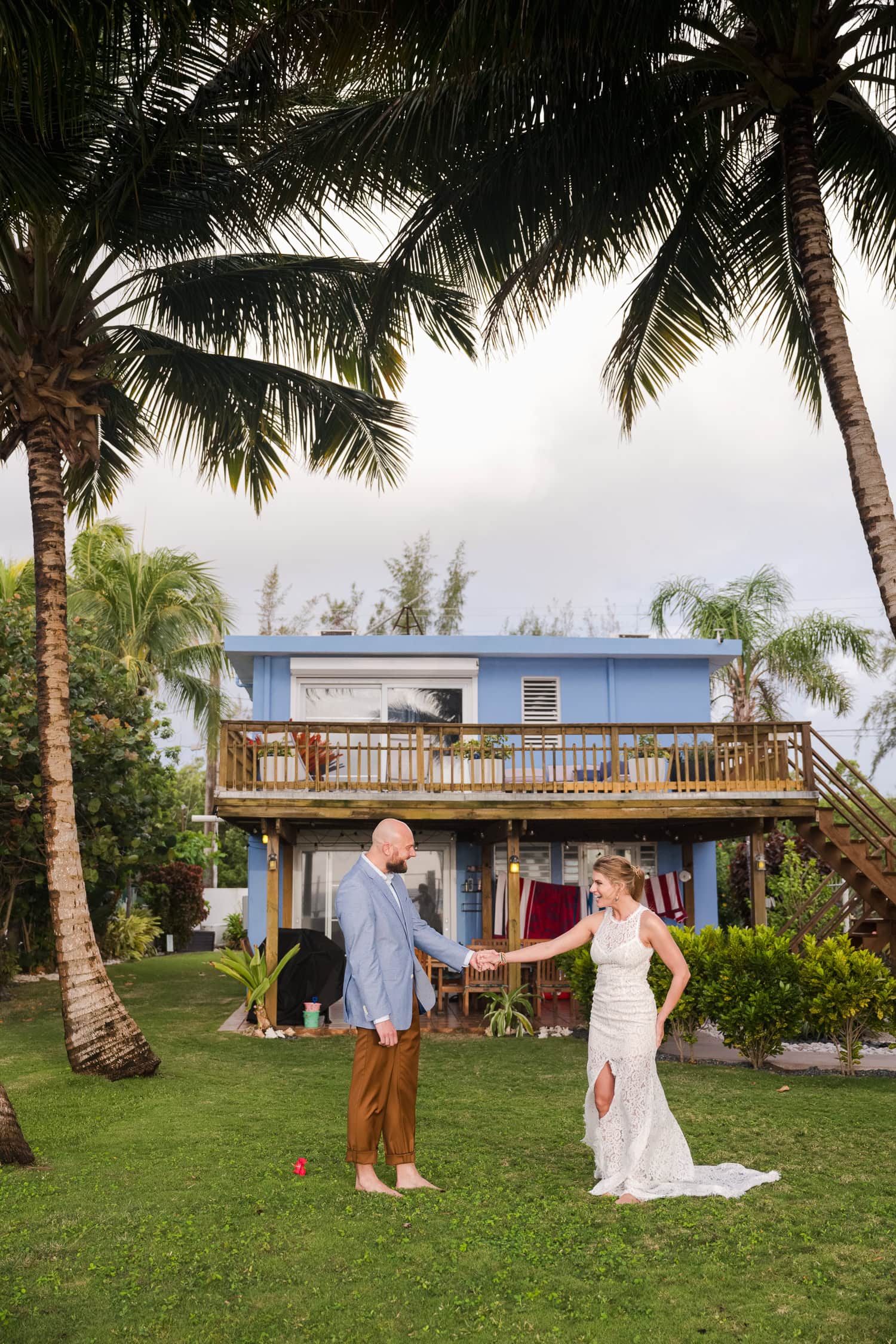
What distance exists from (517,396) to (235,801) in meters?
51.7

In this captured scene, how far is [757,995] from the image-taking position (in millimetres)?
11070

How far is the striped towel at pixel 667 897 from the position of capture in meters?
17.2

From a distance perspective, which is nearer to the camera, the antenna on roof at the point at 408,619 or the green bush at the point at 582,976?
the green bush at the point at 582,976

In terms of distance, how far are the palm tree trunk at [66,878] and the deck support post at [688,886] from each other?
10.4 meters

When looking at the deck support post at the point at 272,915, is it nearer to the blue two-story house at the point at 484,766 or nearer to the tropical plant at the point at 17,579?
the blue two-story house at the point at 484,766

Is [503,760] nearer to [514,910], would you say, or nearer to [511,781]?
[511,781]

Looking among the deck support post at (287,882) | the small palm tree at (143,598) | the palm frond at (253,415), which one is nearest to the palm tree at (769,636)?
the small palm tree at (143,598)

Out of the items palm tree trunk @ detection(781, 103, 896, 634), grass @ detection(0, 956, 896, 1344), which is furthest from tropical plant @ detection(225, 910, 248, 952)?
palm tree trunk @ detection(781, 103, 896, 634)

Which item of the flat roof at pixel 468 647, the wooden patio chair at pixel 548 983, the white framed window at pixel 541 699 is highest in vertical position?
the flat roof at pixel 468 647

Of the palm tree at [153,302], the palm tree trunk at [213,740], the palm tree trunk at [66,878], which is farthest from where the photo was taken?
the palm tree trunk at [213,740]

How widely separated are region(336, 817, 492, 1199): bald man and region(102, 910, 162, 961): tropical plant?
1814cm

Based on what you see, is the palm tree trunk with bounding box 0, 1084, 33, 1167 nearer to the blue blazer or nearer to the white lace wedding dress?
the blue blazer

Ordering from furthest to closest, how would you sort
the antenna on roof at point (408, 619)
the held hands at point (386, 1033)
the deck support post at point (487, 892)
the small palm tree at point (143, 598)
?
1. the small palm tree at point (143, 598)
2. the antenna on roof at point (408, 619)
3. the deck support post at point (487, 892)
4. the held hands at point (386, 1033)

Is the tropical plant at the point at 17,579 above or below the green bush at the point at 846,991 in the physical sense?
above
